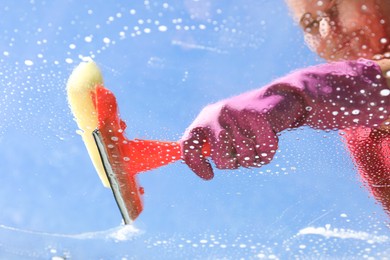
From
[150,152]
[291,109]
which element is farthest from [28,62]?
[291,109]

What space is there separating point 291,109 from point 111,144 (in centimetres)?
24

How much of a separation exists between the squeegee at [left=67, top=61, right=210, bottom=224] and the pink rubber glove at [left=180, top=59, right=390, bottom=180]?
3 centimetres

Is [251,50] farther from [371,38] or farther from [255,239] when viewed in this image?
[255,239]

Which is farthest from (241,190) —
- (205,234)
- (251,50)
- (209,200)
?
(251,50)

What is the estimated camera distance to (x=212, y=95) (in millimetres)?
695

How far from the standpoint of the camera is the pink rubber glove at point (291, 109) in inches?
25.1

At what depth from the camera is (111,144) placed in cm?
71

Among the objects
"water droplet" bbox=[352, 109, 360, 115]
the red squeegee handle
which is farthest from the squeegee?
"water droplet" bbox=[352, 109, 360, 115]

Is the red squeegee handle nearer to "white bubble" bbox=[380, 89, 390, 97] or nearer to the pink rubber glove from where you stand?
the pink rubber glove

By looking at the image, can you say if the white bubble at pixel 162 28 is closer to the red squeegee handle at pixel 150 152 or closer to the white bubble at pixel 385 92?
the red squeegee handle at pixel 150 152

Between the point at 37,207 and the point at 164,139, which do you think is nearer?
the point at 164,139

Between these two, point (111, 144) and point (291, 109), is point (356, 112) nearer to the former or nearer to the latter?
point (291, 109)

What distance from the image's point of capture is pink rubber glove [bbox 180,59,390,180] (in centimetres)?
64

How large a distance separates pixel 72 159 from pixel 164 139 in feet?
0.64
